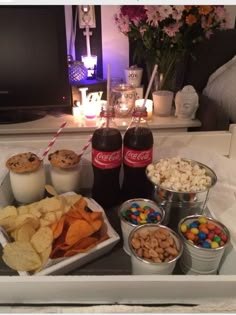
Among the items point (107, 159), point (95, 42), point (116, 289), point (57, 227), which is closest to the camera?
point (116, 289)

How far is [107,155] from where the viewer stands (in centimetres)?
72

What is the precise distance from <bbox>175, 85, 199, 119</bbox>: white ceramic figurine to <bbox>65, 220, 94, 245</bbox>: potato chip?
0.95 m

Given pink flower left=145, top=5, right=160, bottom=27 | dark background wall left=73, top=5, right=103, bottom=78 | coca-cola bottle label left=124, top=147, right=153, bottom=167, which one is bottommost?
coca-cola bottle label left=124, top=147, right=153, bottom=167

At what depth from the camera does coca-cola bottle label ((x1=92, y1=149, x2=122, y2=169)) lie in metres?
0.72

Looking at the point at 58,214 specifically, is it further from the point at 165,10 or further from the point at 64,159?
the point at 165,10

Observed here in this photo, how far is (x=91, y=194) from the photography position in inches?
33.3

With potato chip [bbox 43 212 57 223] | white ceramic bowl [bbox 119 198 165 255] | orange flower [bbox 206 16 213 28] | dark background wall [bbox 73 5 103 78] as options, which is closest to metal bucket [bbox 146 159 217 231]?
white ceramic bowl [bbox 119 198 165 255]

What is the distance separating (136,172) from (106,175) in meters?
0.07

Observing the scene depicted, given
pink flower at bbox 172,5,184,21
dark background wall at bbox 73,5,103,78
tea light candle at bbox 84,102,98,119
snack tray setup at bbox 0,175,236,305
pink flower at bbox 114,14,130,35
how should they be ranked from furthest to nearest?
dark background wall at bbox 73,5,103,78, tea light candle at bbox 84,102,98,119, pink flower at bbox 114,14,130,35, pink flower at bbox 172,5,184,21, snack tray setup at bbox 0,175,236,305

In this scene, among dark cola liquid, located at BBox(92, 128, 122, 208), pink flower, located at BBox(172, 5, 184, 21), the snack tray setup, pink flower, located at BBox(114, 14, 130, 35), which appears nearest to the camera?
the snack tray setup

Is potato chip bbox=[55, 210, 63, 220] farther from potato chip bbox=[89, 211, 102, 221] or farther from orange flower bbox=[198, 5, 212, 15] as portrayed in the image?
orange flower bbox=[198, 5, 212, 15]

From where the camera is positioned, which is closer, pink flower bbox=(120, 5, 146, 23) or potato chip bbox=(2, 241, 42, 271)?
potato chip bbox=(2, 241, 42, 271)

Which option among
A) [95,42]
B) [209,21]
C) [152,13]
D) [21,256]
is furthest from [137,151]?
[95,42]
